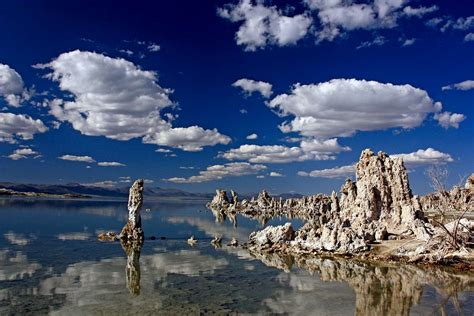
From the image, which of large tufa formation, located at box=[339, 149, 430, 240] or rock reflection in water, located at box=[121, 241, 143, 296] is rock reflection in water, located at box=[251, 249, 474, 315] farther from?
large tufa formation, located at box=[339, 149, 430, 240]

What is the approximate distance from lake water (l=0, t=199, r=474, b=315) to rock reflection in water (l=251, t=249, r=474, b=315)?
78 mm

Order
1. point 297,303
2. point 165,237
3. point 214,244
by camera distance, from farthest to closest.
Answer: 1. point 165,237
2. point 214,244
3. point 297,303

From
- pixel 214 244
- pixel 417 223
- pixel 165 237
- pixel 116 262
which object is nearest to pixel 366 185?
pixel 417 223

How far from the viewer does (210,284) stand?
38188 millimetres

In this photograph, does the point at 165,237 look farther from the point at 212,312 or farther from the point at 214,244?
the point at 212,312

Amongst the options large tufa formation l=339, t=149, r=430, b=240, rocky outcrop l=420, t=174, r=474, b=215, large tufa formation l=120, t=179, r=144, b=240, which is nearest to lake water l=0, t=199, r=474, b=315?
rocky outcrop l=420, t=174, r=474, b=215

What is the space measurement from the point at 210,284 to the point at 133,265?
12341 mm

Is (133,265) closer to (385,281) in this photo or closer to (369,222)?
(385,281)

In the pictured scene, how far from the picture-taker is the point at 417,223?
6272 cm

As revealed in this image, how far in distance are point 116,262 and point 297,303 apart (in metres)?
24.0

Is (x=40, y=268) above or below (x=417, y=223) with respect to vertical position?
below

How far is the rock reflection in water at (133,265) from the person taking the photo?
117 feet

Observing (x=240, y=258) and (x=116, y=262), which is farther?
(x=240, y=258)

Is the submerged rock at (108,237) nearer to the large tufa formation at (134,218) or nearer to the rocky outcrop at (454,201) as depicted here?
Result: the large tufa formation at (134,218)
